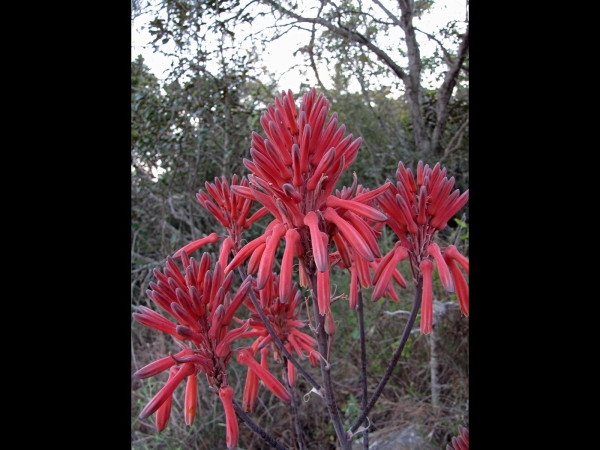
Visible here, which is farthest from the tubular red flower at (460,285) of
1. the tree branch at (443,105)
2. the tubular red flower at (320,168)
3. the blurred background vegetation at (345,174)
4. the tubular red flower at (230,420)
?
the tree branch at (443,105)

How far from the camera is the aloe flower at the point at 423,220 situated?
56 centimetres

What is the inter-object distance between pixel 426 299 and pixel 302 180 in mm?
232

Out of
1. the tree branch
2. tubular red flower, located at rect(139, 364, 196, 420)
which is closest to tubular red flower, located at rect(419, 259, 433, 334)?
tubular red flower, located at rect(139, 364, 196, 420)

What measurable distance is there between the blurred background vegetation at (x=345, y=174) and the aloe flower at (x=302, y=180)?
1.38 metres

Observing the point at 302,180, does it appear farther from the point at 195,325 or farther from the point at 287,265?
the point at 195,325

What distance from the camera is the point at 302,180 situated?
0.53 meters

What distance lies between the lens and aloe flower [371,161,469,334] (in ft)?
1.84

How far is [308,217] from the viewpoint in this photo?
1.70 feet

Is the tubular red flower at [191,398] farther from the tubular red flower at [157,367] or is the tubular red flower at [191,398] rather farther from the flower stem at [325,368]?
the flower stem at [325,368]

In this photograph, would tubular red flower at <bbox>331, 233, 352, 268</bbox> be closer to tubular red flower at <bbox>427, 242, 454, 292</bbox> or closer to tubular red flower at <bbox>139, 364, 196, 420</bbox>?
tubular red flower at <bbox>427, 242, 454, 292</bbox>
